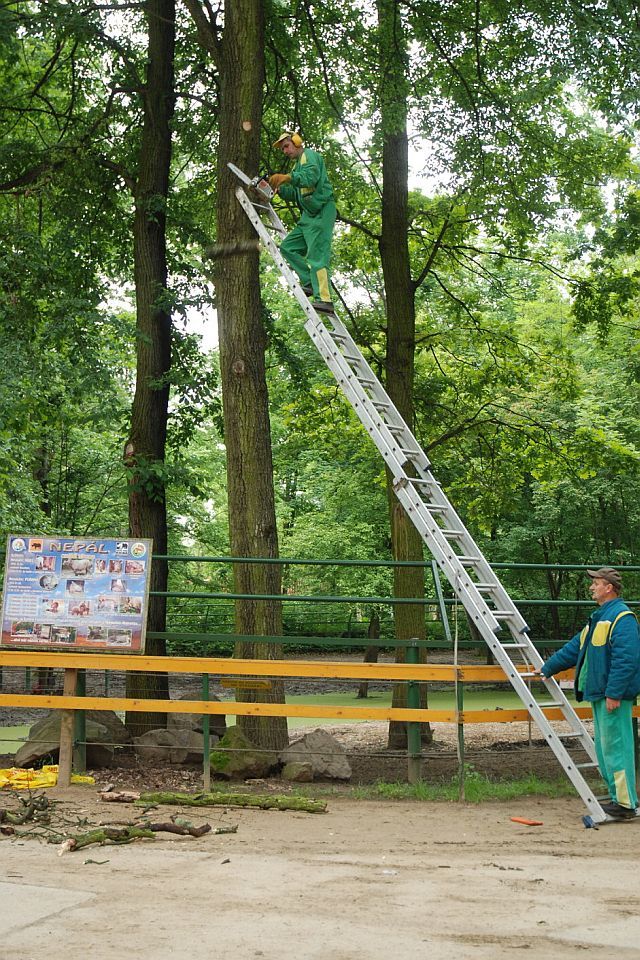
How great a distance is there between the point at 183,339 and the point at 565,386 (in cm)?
792

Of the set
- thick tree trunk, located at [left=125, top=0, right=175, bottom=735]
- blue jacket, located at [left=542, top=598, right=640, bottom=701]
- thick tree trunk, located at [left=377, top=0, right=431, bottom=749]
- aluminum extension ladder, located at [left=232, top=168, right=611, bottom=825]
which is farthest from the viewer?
thick tree trunk, located at [left=377, top=0, right=431, bottom=749]

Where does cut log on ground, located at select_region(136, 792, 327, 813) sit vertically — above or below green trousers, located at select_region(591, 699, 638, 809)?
below

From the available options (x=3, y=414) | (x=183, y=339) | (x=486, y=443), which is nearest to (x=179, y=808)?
(x=3, y=414)

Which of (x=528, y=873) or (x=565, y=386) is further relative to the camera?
(x=565, y=386)

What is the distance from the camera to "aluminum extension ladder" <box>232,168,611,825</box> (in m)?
7.96

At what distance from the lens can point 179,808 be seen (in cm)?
805

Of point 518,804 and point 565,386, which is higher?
point 565,386

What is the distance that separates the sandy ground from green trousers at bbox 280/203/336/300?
4676 mm

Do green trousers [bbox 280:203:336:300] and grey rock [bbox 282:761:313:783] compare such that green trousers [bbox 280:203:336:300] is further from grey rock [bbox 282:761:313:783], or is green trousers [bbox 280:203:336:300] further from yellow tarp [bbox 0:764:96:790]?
yellow tarp [bbox 0:764:96:790]

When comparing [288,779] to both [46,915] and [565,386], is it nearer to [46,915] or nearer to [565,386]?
[46,915]

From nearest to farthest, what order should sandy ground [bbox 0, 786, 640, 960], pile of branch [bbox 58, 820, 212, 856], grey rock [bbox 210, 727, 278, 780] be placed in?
sandy ground [bbox 0, 786, 640, 960] < pile of branch [bbox 58, 820, 212, 856] < grey rock [bbox 210, 727, 278, 780]

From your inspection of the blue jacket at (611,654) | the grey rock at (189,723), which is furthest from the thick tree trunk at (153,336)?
the blue jacket at (611,654)

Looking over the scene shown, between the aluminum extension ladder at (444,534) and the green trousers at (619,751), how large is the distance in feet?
0.51

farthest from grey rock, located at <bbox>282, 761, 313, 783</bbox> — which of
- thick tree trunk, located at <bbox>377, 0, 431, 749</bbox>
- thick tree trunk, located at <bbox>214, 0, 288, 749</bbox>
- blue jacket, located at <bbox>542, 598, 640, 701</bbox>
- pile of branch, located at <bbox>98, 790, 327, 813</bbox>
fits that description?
thick tree trunk, located at <bbox>377, 0, 431, 749</bbox>
